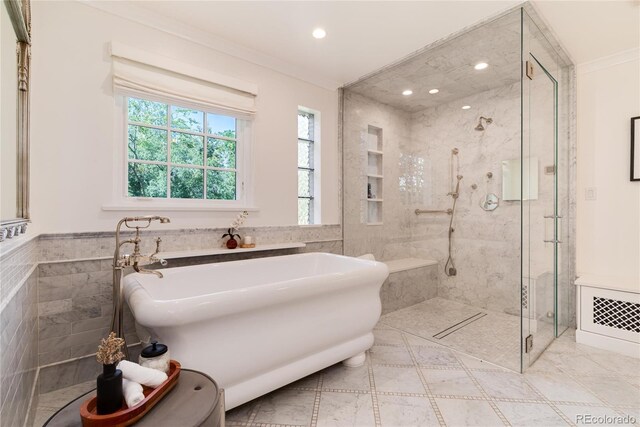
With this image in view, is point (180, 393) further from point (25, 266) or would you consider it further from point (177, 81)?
point (177, 81)

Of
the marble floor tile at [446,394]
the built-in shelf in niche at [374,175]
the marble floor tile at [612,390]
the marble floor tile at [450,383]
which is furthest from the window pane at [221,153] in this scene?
the marble floor tile at [612,390]

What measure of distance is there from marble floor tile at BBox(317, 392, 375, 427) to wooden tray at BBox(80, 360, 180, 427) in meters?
0.91

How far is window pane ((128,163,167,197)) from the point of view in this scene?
223 centimetres

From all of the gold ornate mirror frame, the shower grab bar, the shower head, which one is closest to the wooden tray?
the gold ornate mirror frame

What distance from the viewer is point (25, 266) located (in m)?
1.41

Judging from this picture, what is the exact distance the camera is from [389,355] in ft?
7.50

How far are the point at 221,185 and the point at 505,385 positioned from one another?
2.49 m

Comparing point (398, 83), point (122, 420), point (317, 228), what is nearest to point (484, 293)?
point (317, 228)

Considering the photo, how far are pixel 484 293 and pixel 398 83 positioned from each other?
2418 mm

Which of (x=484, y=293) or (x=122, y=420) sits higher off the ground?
(x=122, y=420)

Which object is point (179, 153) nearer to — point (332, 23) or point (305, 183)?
point (305, 183)

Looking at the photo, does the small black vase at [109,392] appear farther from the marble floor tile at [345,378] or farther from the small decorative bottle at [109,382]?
the marble floor tile at [345,378]

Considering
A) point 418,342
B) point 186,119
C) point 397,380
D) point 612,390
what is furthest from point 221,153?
point 612,390

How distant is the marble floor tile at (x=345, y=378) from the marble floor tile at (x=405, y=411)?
6.7 inches
